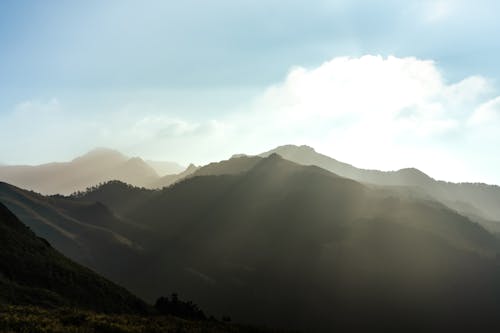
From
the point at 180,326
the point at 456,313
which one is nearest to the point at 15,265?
the point at 180,326

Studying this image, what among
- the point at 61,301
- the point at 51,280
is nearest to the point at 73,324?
the point at 61,301

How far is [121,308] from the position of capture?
61.8m

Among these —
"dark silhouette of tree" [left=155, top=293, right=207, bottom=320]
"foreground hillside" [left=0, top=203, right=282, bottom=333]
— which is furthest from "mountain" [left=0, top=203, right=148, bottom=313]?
"dark silhouette of tree" [left=155, top=293, right=207, bottom=320]

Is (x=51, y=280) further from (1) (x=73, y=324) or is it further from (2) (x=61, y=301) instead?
(1) (x=73, y=324)

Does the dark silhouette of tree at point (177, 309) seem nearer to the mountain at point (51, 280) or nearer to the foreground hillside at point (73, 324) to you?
the mountain at point (51, 280)

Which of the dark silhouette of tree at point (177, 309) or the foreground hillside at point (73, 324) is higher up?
the foreground hillside at point (73, 324)

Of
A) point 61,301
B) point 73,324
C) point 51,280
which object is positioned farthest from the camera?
point 51,280

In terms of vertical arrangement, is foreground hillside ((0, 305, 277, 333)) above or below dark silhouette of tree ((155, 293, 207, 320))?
above

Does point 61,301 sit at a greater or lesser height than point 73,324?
lesser

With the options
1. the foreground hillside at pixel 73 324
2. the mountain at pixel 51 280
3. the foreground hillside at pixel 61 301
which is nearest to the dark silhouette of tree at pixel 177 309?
the foreground hillside at pixel 61 301

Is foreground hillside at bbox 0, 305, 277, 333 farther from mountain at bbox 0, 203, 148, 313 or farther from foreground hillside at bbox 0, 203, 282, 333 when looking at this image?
mountain at bbox 0, 203, 148, 313

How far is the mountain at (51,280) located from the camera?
5408 centimetres

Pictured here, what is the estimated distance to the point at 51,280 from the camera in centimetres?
6119

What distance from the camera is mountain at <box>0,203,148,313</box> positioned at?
54084 mm
